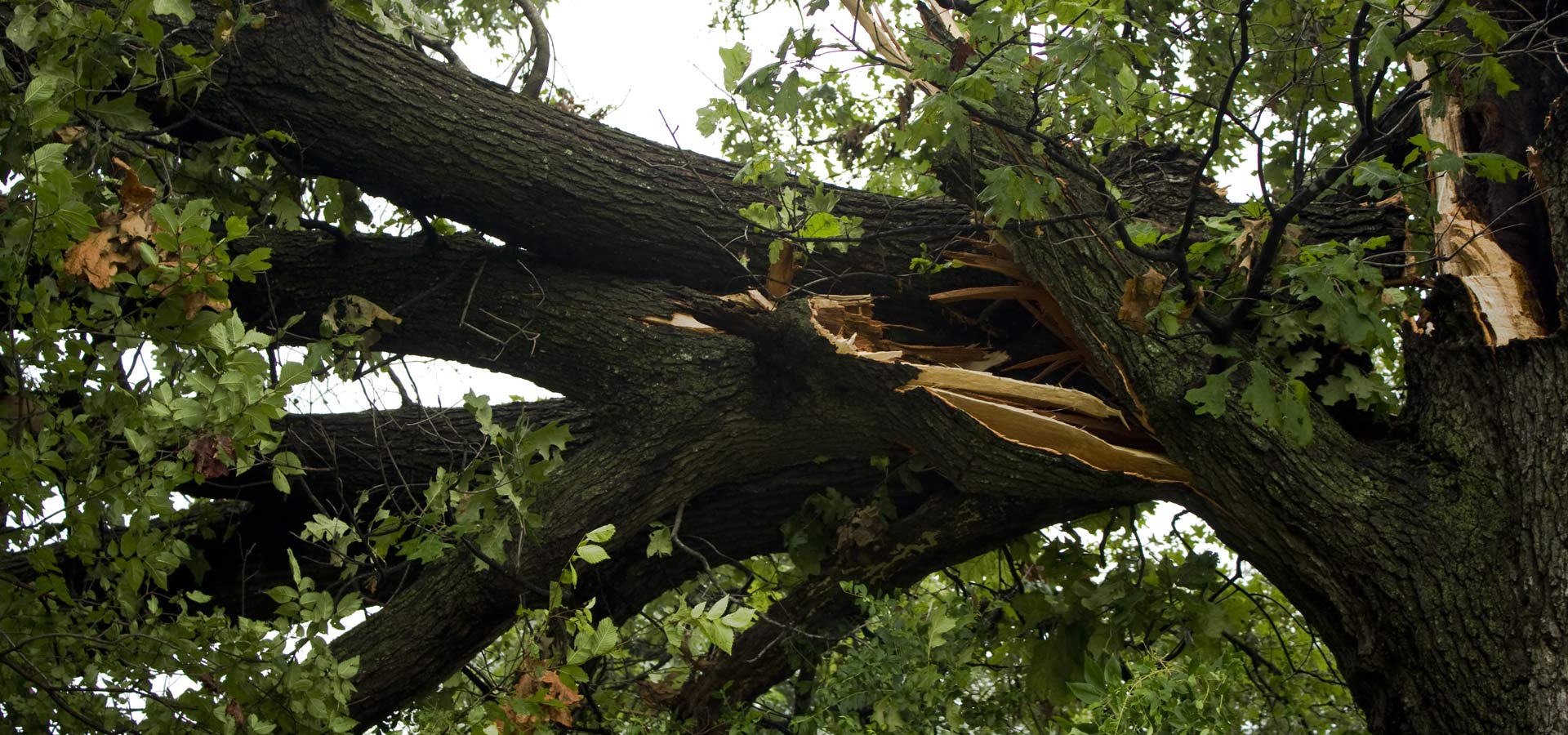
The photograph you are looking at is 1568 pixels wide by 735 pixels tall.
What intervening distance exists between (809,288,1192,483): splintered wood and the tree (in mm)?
15

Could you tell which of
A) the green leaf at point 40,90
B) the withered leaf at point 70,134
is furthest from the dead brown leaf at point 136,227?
the withered leaf at point 70,134

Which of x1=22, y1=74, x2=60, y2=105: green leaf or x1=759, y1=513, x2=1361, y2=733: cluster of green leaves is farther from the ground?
x1=22, y1=74, x2=60, y2=105: green leaf

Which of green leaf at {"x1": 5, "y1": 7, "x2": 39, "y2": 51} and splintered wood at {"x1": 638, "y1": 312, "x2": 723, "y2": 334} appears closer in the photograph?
green leaf at {"x1": 5, "y1": 7, "x2": 39, "y2": 51}

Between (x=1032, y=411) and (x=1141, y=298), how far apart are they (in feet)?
1.83

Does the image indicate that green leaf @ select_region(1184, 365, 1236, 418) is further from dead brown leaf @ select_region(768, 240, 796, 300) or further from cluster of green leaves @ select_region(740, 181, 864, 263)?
dead brown leaf @ select_region(768, 240, 796, 300)

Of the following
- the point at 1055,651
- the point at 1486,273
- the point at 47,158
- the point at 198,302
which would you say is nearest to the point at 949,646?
the point at 1055,651

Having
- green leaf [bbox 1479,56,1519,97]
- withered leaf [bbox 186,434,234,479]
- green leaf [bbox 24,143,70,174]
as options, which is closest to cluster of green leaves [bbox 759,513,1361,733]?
green leaf [bbox 1479,56,1519,97]

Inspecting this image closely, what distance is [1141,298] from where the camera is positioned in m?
3.10

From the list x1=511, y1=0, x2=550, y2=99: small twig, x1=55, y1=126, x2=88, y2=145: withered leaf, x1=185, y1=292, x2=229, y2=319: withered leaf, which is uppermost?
x1=511, y1=0, x2=550, y2=99: small twig

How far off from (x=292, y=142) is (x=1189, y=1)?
3946 millimetres

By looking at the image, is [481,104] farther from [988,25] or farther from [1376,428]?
[1376,428]

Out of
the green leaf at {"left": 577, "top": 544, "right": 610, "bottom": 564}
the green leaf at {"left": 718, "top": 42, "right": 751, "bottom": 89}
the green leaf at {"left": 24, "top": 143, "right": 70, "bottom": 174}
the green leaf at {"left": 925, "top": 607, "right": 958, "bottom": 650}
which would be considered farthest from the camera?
the green leaf at {"left": 925, "top": 607, "right": 958, "bottom": 650}

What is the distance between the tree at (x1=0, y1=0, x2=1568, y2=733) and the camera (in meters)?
2.82

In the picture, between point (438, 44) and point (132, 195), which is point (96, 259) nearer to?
point (132, 195)
